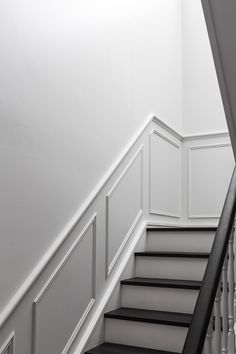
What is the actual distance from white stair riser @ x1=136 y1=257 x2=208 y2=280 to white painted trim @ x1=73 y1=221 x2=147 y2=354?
0.13 meters

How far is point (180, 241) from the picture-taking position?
3.46 meters

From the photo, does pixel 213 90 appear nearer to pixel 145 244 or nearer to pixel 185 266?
pixel 145 244

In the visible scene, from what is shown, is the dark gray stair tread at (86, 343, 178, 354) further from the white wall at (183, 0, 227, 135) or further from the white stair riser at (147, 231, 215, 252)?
the white wall at (183, 0, 227, 135)

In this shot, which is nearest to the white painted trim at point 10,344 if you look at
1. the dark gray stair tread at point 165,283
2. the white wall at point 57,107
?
the white wall at point 57,107

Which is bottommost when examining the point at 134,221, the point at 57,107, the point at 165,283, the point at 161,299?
the point at 161,299

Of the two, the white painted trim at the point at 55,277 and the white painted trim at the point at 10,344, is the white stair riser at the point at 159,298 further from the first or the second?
the white painted trim at the point at 10,344

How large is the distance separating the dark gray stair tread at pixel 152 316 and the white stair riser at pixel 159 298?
6 centimetres

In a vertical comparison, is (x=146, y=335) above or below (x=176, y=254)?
below

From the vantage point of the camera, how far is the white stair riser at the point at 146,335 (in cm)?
255

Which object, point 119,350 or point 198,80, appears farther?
point 198,80

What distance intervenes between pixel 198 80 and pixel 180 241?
2049 millimetres

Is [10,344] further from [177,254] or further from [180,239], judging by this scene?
[180,239]

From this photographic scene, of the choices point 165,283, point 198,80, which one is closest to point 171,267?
point 165,283

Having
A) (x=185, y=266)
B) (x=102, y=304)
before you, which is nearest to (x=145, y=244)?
(x=185, y=266)
